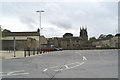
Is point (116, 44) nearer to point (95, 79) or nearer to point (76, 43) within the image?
point (76, 43)

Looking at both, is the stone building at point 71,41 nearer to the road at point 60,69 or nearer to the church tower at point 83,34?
the church tower at point 83,34

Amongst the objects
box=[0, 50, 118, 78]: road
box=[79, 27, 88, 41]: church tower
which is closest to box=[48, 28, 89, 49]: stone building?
box=[79, 27, 88, 41]: church tower

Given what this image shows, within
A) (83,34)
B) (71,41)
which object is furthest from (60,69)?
(83,34)

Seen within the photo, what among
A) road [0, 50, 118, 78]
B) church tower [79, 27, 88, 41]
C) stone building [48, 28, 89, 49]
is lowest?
road [0, 50, 118, 78]

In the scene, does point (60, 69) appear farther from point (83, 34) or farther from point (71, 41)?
point (83, 34)

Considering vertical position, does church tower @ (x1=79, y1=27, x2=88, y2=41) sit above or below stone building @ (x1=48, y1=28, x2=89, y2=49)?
above

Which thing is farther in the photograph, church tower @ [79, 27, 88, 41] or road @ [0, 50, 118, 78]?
church tower @ [79, 27, 88, 41]

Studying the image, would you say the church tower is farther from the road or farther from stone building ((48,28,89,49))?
the road

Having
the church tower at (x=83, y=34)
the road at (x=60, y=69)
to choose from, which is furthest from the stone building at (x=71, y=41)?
the road at (x=60, y=69)

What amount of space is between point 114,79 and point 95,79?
0.88 metres

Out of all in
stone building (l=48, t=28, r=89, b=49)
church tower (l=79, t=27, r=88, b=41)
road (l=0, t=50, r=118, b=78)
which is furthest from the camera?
church tower (l=79, t=27, r=88, b=41)

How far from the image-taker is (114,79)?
23.6 feet

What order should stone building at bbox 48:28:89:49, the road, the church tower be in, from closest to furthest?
1. the road
2. stone building at bbox 48:28:89:49
3. the church tower

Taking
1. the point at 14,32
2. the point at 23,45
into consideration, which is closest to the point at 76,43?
the point at 14,32
